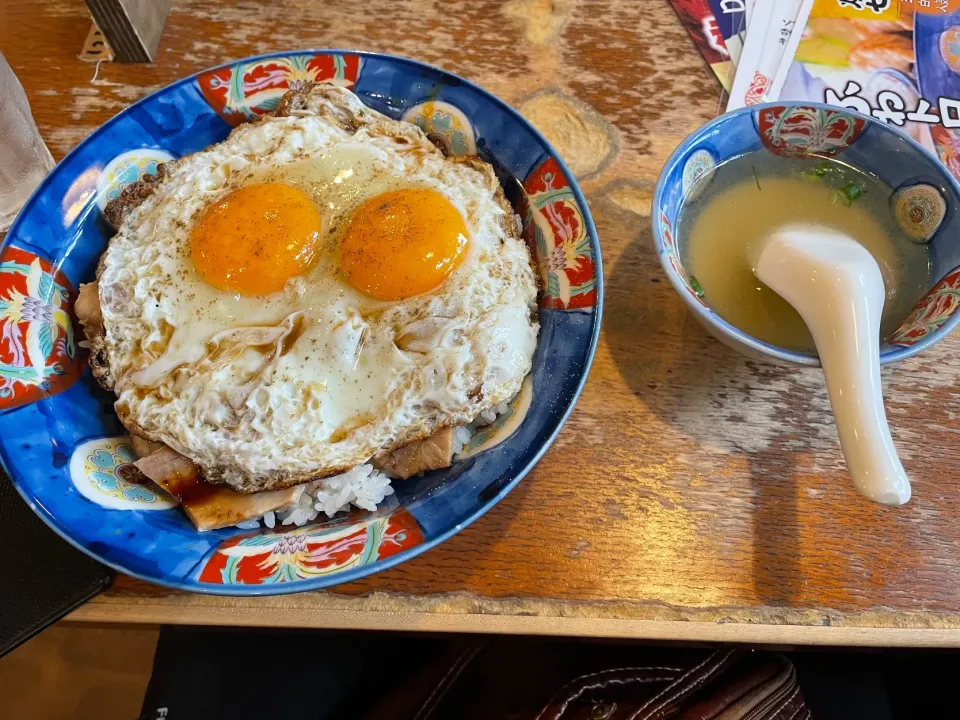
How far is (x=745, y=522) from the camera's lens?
1224mm

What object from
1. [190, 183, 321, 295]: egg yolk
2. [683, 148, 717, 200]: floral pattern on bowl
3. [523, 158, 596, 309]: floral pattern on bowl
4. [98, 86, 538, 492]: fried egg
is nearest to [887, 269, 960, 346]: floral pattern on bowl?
[683, 148, 717, 200]: floral pattern on bowl

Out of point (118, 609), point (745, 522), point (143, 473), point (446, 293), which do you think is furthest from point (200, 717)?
point (745, 522)

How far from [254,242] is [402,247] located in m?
0.30

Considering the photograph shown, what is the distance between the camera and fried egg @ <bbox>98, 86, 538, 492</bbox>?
116 centimetres

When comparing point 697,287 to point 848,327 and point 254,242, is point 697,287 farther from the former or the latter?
point 254,242

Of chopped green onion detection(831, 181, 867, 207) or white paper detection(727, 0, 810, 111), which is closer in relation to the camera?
chopped green onion detection(831, 181, 867, 207)

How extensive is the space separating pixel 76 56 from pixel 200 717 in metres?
1.77

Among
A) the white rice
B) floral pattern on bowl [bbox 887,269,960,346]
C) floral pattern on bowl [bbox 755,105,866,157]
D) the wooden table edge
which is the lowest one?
the wooden table edge

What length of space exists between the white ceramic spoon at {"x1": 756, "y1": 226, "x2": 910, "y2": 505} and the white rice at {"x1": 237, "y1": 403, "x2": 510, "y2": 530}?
581 mm

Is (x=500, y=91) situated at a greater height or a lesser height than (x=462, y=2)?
lesser

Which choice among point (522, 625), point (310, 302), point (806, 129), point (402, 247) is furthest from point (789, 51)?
point (522, 625)

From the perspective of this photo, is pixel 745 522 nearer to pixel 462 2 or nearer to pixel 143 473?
pixel 143 473

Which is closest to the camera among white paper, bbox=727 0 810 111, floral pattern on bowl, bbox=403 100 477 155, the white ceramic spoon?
the white ceramic spoon

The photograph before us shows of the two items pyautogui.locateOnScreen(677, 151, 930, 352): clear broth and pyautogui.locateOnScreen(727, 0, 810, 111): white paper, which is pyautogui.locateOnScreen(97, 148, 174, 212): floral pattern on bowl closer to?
pyautogui.locateOnScreen(677, 151, 930, 352): clear broth
